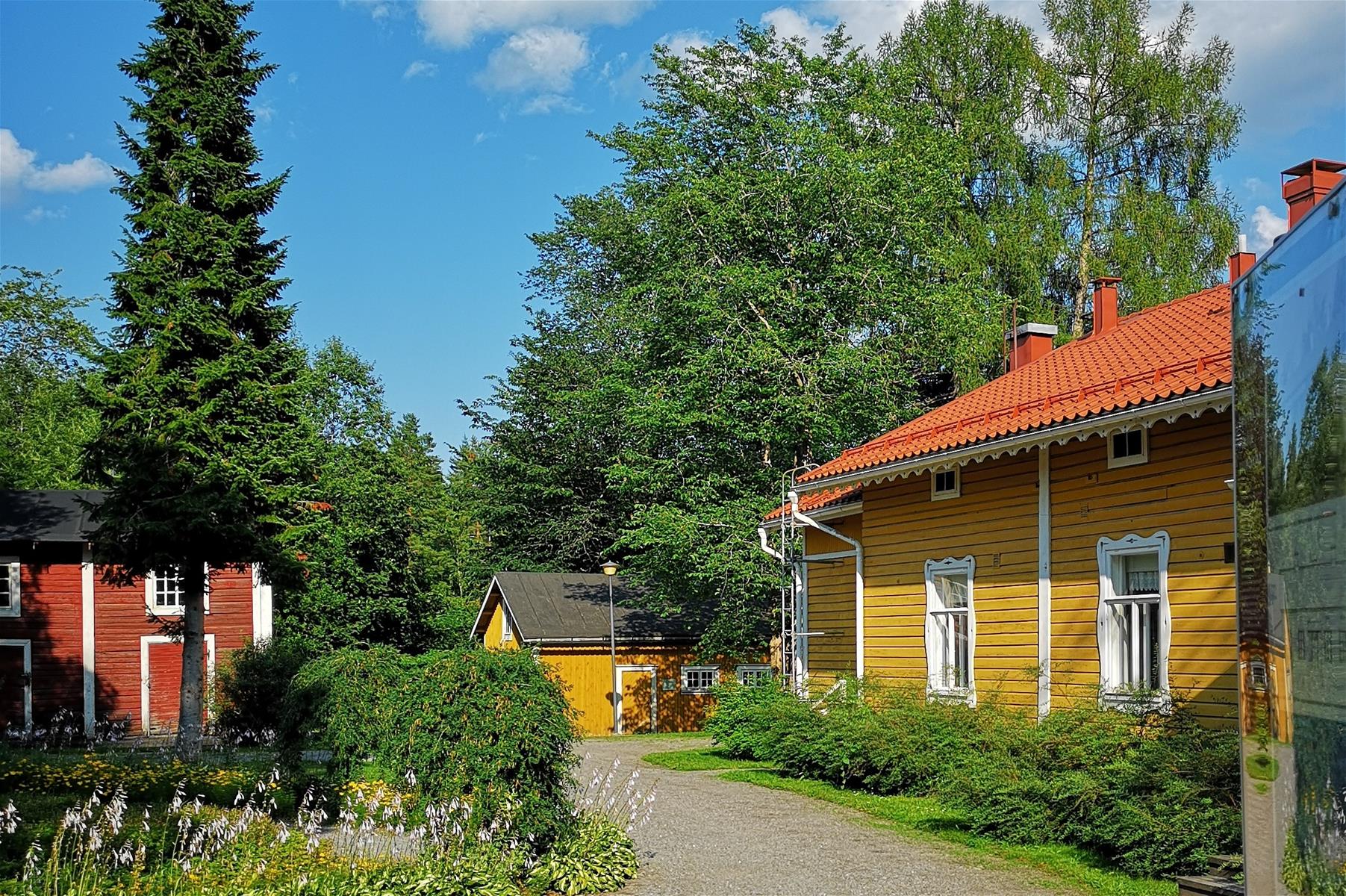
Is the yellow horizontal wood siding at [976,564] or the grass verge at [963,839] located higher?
the yellow horizontal wood siding at [976,564]

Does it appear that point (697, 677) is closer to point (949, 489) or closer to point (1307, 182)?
point (949, 489)

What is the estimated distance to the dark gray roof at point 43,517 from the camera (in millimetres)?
29969

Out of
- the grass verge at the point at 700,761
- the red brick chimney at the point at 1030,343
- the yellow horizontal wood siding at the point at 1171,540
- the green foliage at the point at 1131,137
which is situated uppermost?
the green foliage at the point at 1131,137

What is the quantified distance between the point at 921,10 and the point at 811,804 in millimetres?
27410

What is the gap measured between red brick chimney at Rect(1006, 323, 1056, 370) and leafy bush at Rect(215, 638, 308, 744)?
609 inches

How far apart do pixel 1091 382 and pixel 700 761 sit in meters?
9.33

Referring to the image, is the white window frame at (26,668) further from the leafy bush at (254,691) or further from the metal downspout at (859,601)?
the metal downspout at (859,601)

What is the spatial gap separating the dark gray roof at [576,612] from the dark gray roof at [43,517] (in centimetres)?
A: 1162

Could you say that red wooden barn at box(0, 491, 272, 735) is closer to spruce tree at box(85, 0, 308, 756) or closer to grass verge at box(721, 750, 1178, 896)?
spruce tree at box(85, 0, 308, 756)

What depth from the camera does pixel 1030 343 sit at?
66.4 feet

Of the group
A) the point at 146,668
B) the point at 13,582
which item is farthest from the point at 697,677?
the point at 13,582

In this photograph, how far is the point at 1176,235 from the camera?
1180 inches

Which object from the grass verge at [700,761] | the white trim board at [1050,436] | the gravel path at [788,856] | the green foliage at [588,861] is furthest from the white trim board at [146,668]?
the green foliage at [588,861]

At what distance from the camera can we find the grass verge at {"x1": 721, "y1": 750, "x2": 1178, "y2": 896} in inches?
360
